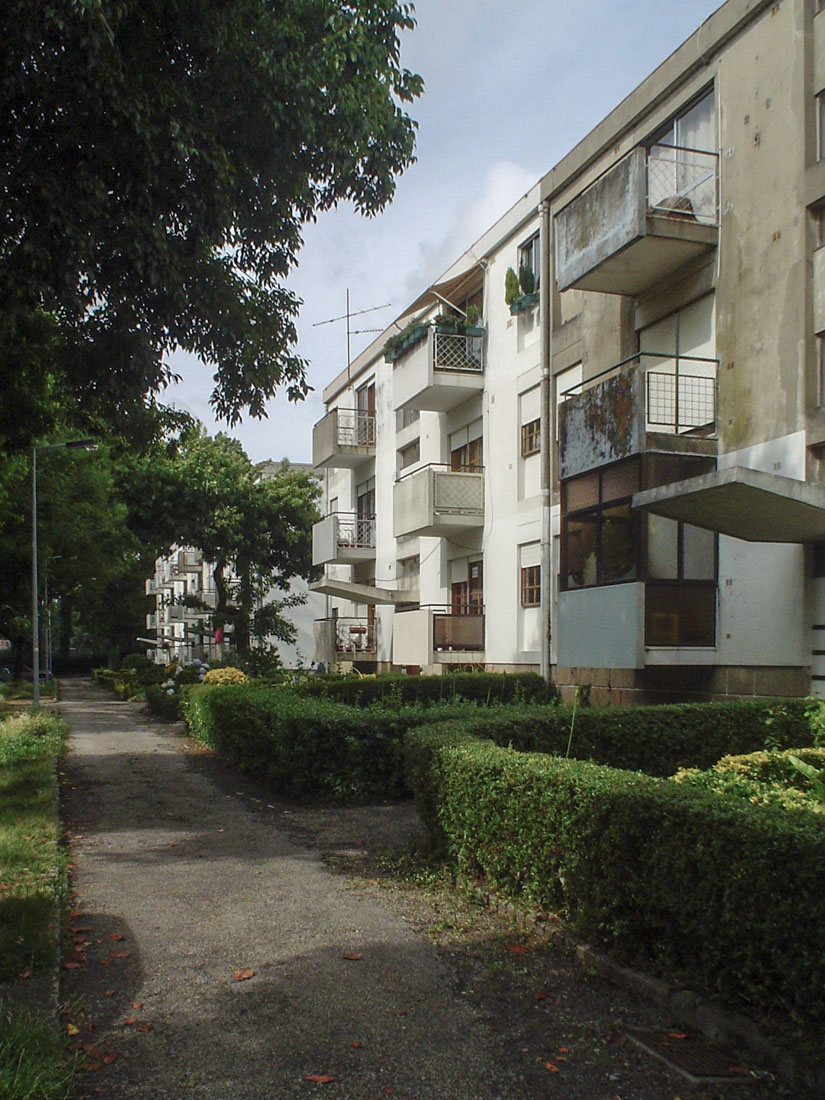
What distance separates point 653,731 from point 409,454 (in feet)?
60.4

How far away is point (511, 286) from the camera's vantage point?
21.6m

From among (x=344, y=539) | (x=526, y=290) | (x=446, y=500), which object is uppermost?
(x=526, y=290)

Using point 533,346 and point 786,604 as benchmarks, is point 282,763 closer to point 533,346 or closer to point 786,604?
point 786,604

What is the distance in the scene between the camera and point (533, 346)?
70.4ft

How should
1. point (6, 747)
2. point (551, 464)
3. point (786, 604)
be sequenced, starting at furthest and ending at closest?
point (551, 464) < point (6, 747) < point (786, 604)

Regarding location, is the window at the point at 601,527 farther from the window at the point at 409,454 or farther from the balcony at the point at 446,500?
the window at the point at 409,454

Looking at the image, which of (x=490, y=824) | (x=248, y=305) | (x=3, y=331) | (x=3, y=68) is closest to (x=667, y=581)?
(x=248, y=305)

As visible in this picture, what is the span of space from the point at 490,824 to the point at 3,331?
5.73 m

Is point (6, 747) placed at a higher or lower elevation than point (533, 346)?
lower

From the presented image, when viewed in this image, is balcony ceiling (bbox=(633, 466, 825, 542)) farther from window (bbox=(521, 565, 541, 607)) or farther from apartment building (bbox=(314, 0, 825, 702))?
window (bbox=(521, 565, 541, 607))

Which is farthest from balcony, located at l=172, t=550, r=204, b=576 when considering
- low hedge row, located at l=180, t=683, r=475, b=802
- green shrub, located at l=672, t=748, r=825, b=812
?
green shrub, located at l=672, t=748, r=825, b=812

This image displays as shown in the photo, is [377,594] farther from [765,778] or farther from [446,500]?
[765,778]

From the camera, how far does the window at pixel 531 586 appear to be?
21312 millimetres

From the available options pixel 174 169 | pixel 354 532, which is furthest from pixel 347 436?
pixel 174 169
